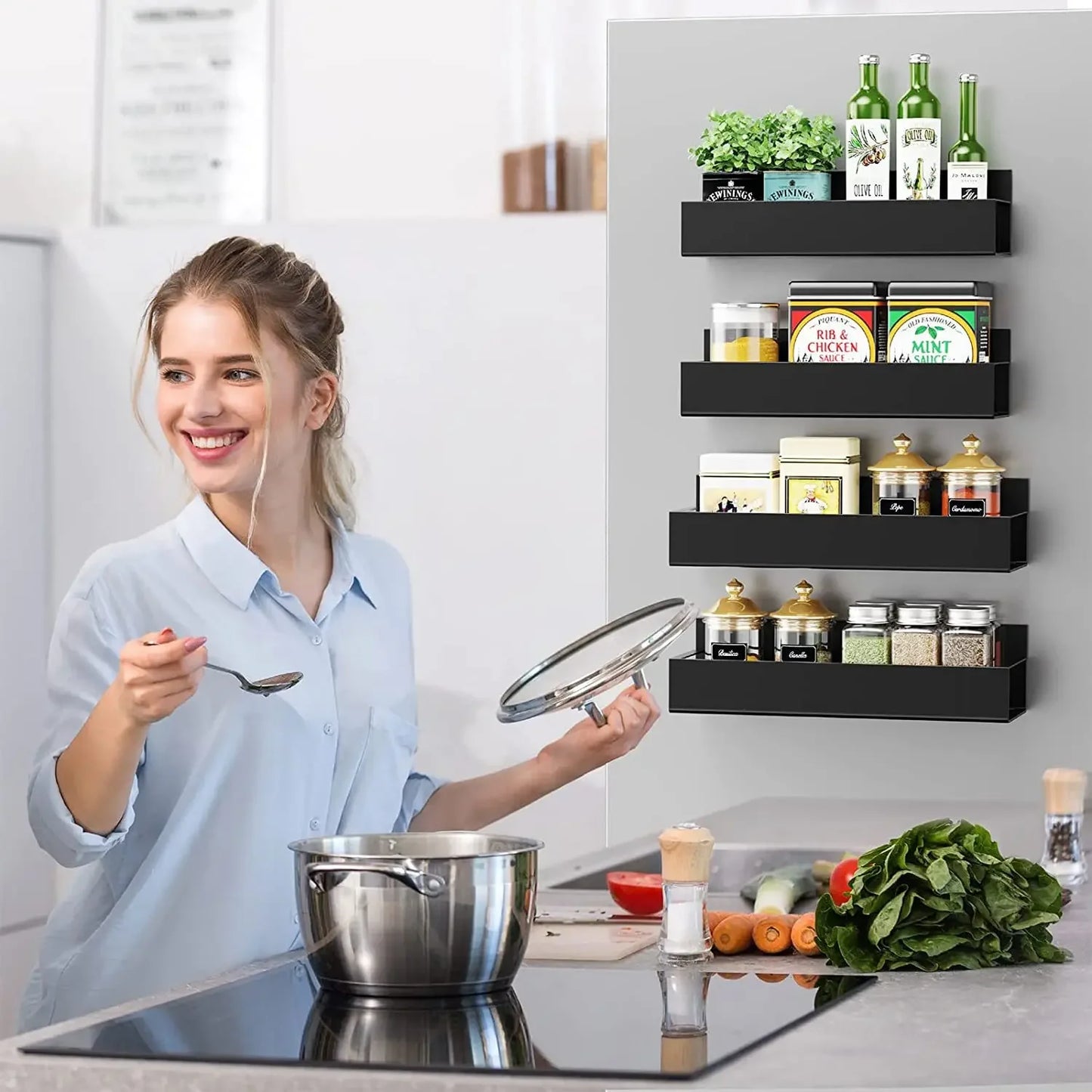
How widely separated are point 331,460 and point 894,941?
3.79 feet

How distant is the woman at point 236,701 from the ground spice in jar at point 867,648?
0.78m

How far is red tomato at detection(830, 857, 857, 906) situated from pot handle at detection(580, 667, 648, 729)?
266 mm

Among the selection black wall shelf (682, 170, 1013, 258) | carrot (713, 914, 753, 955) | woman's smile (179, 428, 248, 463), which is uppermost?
black wall shelf (682, 170, 1013, 258)

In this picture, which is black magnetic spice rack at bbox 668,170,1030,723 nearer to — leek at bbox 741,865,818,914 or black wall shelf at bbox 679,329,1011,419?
black wall shelf at bbox 679,329,1011,419

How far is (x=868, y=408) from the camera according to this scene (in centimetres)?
288

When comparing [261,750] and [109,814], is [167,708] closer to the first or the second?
[109,814]

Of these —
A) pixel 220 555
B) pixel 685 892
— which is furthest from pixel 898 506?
pixel 685 892

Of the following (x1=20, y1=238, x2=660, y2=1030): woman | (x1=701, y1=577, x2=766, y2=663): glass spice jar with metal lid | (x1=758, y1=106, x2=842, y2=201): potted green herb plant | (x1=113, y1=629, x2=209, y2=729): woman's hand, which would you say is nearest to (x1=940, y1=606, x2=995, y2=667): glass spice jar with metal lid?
(x1=701, y1=577, x2=766, y2=663): glass spice jar with metal lid

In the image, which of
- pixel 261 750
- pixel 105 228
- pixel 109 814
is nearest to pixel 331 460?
pixel 261 750

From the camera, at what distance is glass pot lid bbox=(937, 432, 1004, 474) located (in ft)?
9.37

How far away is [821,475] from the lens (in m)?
2.92

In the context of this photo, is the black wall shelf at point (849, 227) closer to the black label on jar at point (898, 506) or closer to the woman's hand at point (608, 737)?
the black label on jar at point (898, 506)

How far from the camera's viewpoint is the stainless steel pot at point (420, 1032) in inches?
49.4

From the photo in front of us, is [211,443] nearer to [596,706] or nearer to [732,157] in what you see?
[596,706]
